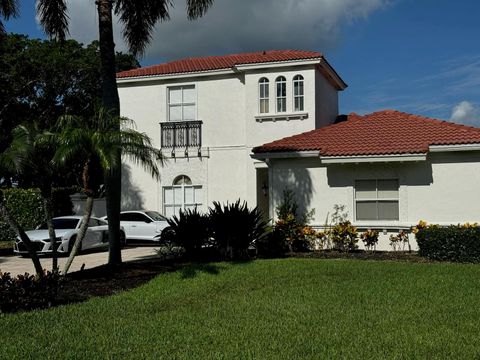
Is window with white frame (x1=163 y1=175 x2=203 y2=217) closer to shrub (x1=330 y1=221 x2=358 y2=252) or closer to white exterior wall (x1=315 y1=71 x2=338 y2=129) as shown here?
white exterior wall (x1=315 y1=71 x2=338 y2=129)

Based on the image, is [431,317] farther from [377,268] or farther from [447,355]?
[377,268]

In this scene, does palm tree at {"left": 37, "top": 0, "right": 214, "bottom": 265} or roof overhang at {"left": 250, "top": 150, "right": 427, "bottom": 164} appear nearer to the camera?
palm tree at {"left": 37, "top": 0, "right": 214, "bottom": 265}

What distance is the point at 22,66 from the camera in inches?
1378

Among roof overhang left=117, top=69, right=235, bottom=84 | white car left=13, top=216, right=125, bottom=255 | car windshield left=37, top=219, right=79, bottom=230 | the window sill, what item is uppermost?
roof overhang left=117, top=69, right=235, bottom=84

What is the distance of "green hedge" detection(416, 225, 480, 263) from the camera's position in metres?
14.9

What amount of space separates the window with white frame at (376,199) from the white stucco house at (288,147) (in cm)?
3

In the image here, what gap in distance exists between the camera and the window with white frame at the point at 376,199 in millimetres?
17719

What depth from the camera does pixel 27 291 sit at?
32.0ft

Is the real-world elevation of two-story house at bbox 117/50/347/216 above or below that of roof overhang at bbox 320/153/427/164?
above

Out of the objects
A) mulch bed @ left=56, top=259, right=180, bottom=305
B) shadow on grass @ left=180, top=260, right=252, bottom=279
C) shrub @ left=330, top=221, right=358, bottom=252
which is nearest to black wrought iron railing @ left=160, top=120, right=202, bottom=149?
shrub @ left=330, top=221, right=358, bottom=252

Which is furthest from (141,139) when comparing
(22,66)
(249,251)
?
(22,66)

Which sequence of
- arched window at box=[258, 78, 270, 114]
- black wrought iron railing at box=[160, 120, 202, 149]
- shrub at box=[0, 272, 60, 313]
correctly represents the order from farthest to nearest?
black wrought iron railing at box=[160, 120, 202, 149]
arched window at box=[258, 78, 270, 114]
shrub at box=[0, 272, 60, 313]

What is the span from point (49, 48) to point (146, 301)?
2950 centimetres

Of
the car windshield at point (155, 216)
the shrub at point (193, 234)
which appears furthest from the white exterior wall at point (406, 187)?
the car windshield at point (155, 216)
